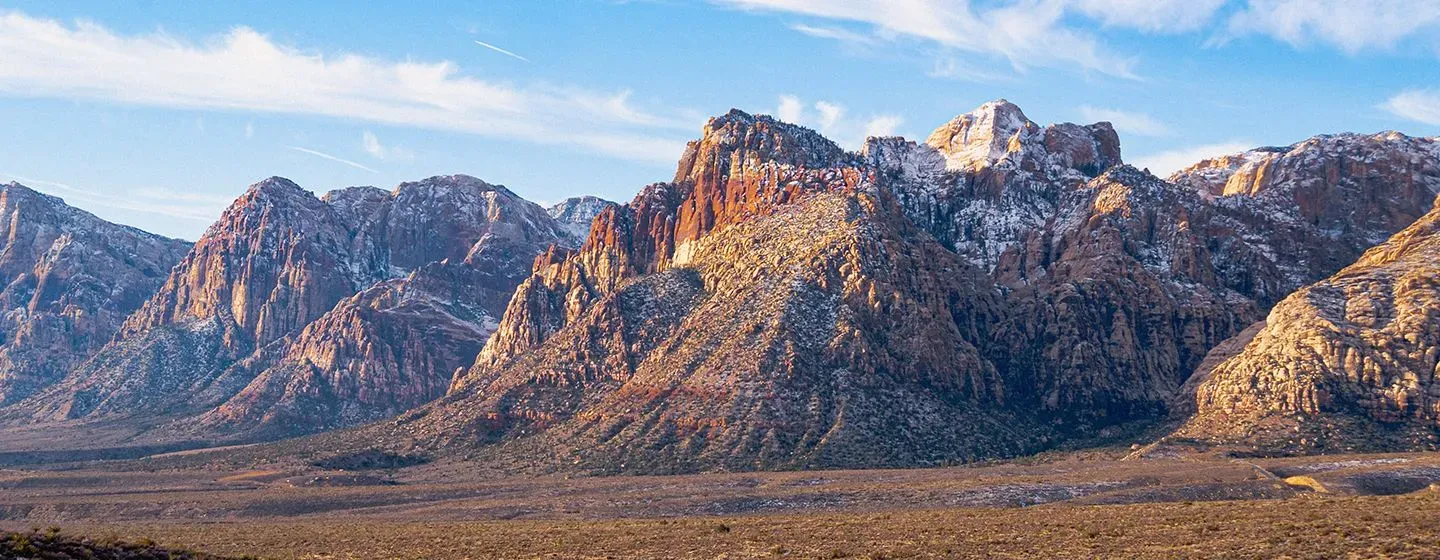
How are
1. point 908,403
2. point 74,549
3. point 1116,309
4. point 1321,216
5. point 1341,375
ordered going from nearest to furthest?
point 74,549 < point 1341,375 < point 908,403 < point 1116,309 < point 1321,216

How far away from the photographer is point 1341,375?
141 m

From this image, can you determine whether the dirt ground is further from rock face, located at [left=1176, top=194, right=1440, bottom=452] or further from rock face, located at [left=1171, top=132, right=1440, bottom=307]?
rock face, located at [left=1171, top=132, right=1440, bottom=307]

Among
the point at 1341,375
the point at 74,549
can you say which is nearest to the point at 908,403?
the point at 1341,375

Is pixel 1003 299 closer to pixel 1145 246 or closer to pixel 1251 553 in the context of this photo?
pixel 1145 246

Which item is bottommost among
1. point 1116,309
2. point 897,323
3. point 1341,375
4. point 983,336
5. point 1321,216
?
point 1341,375

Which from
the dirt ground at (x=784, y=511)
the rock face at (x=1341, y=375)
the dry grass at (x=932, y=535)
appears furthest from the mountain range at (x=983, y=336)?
the dry grass at (x=932, y=535)

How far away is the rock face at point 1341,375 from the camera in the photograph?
444 feet

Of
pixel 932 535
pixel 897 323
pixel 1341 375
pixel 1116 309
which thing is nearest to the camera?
pixel 932 535

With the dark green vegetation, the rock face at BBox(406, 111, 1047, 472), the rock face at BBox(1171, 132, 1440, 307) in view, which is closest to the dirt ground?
the dark green vegetation

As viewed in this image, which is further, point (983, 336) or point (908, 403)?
point (983, 336)

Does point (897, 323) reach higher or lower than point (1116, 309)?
lower

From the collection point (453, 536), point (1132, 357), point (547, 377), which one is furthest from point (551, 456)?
point (1132, 357)

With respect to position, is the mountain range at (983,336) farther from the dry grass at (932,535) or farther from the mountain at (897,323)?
the dry grass at (932,535)

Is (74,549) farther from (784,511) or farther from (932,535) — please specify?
(784,511)
